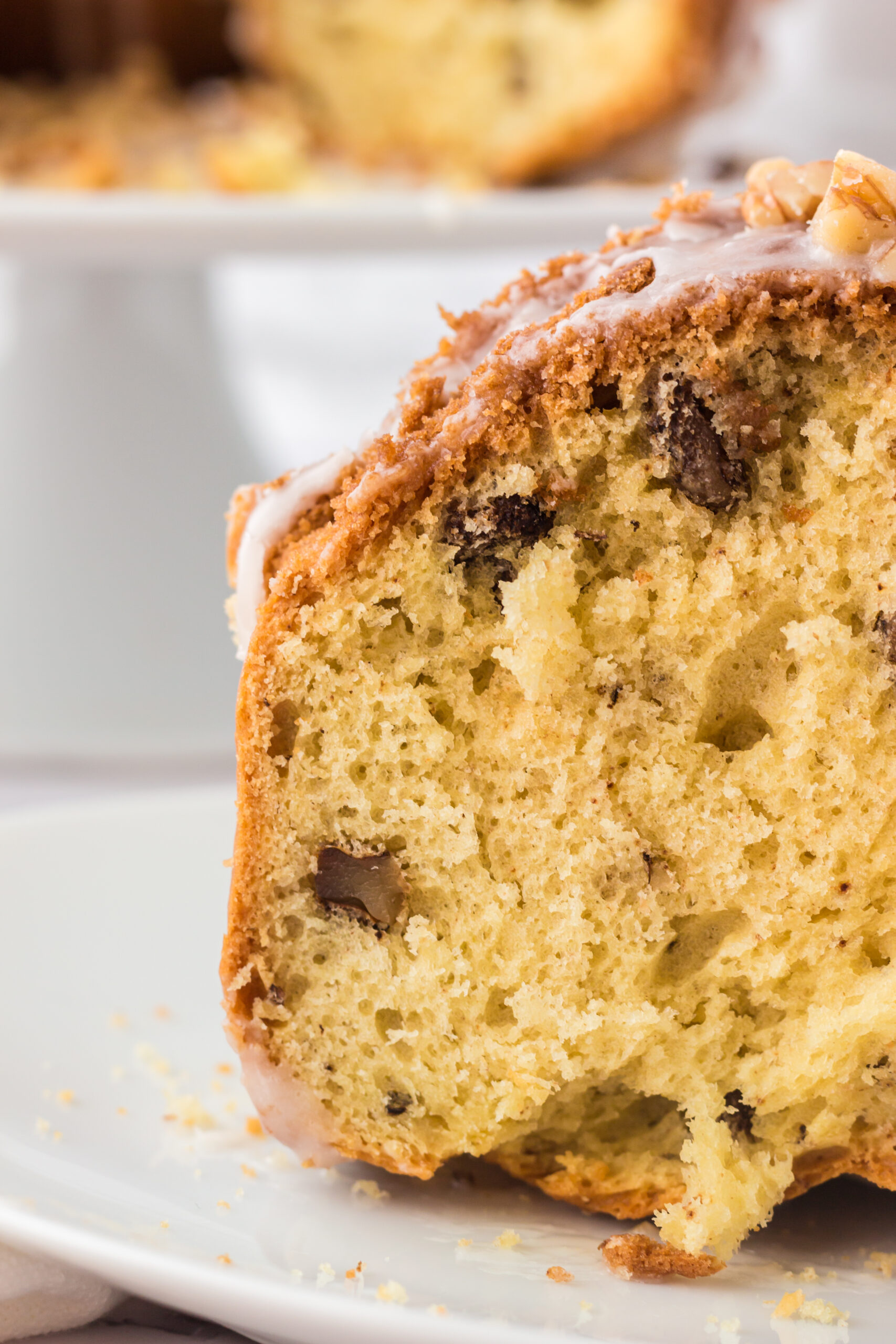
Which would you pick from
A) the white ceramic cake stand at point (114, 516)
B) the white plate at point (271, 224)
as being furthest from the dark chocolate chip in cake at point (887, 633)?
the white ceramic cake stand at point (114, 516)

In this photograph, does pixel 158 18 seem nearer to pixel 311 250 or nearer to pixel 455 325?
pixel 311 250

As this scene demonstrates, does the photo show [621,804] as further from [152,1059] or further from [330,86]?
[330,86]

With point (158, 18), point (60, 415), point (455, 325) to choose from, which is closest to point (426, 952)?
point (455, 325)

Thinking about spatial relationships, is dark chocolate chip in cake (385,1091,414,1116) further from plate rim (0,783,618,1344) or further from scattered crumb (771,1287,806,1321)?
scattered crumb (771,1287,806,1321)

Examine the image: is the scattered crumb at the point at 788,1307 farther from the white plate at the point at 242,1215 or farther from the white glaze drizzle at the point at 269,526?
the white glaze drizzle at the point at 269,526

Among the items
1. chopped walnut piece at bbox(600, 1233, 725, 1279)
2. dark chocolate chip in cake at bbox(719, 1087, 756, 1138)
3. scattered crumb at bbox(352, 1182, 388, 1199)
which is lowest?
chopped walnut piece at bbox(600, 1233, 725, 1279)

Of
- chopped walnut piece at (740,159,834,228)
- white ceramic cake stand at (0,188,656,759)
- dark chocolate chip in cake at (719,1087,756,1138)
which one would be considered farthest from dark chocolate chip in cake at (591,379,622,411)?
white ceramic cake stand at (0,188,656,759)

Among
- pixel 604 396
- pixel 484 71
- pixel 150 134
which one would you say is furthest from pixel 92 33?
pixel 604 396
